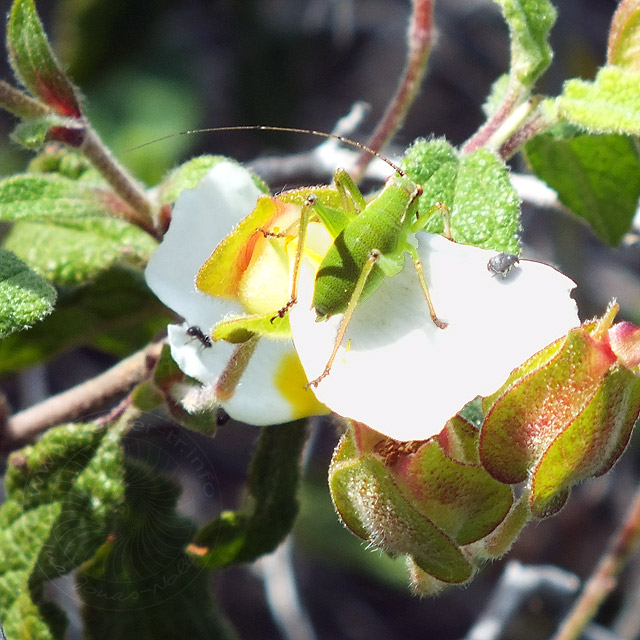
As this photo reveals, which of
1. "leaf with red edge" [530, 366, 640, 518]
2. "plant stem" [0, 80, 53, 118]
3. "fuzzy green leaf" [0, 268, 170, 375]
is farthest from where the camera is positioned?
"fuzzy green leaf" [0, 268, 170, 375]

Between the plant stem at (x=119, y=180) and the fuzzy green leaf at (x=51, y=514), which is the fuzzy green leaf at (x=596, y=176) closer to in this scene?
the plant stem at (x=119, y=180)

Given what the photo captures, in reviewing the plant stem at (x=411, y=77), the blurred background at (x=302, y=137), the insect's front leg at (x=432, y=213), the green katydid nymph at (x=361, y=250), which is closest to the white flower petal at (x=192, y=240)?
the green katydid nymph at (x=361, y=250)

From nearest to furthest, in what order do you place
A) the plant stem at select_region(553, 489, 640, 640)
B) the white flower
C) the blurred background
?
the white flower, the plant stem at select_region(553, 489, 640, 640), the blurred background

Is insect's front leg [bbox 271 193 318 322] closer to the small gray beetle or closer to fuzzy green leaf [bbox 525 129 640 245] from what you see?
the small gray beetle

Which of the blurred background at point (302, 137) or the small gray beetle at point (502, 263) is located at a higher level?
the small gray beetle at point (502, 263)

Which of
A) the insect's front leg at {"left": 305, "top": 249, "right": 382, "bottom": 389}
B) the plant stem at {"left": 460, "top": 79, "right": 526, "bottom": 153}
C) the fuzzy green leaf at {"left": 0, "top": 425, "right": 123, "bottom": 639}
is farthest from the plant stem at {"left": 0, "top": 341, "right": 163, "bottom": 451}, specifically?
the plant stem at {"left": 460, "top": 79, "right": 526, "bottom": 153}

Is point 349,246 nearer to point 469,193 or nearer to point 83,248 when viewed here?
point 469,193

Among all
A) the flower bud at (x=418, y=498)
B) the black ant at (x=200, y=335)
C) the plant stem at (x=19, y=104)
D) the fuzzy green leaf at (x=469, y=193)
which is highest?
the fuzzy green leaf at (x=469, y=193)
